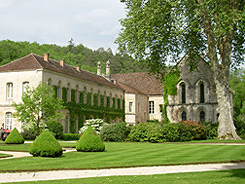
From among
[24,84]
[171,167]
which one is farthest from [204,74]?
[171,167]

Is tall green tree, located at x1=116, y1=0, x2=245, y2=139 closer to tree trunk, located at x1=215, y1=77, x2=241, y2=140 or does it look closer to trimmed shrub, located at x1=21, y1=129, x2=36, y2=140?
tree trunk, located at x1=215, y1=77, x2=241, y2=140

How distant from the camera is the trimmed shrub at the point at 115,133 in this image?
1185 inches

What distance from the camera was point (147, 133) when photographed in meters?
29.2

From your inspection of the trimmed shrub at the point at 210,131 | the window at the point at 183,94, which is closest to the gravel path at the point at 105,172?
the trimmed shrub at the point at 210,131

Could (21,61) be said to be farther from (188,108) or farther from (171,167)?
(171,167)

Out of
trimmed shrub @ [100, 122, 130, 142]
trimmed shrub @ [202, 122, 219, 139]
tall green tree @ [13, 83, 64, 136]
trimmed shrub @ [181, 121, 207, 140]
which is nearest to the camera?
tall green tree @ [13, 83, 64, 136]

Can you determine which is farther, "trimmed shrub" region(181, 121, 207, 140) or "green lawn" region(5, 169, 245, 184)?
"trimmed shrub" region(181, 121, 207, 140)

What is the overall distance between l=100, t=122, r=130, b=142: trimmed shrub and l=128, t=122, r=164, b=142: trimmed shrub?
808 millimetres

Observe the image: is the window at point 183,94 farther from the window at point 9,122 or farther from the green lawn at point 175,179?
the green lawn at point 175,179

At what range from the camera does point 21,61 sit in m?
39.2

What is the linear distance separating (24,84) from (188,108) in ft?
72.7

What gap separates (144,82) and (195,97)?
1804 centimetres

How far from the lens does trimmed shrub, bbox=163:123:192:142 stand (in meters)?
28.9

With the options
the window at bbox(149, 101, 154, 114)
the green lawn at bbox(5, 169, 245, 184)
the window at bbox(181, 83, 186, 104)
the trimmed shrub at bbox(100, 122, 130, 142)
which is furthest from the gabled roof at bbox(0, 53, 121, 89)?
the green lawn at bbox(5, 169, 245, 184)
